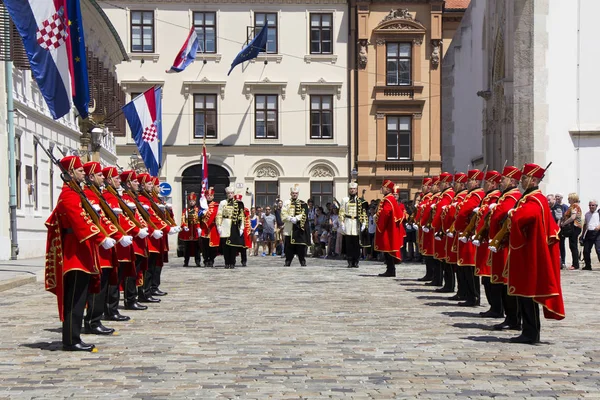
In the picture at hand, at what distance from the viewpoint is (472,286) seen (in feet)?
52.5

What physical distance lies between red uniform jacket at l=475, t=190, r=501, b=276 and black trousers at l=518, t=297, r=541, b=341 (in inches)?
77.6

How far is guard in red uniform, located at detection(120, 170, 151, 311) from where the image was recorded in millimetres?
15086

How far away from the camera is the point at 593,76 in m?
30.1

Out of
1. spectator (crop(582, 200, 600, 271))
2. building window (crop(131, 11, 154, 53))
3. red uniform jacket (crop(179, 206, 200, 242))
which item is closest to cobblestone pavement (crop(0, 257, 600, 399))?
spectator (crop(582, 200, 600, 271))

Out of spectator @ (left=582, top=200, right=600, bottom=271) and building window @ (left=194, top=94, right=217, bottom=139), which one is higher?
building window @ (left=194, top=94, right=217, bottom=139)

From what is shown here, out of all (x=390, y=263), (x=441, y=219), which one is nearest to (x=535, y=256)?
(x=441, y=219)

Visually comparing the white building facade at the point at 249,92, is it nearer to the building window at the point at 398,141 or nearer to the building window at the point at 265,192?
the building window at the point at 265,192

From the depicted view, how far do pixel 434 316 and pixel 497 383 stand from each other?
5.64 meters

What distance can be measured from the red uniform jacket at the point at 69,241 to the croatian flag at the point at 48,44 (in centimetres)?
869

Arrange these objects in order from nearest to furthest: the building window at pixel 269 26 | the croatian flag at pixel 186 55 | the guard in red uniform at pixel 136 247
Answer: the guard in red uniform at pixel 136 247
the croatian flag at pixel 186 55
the building window at pixel 269 26

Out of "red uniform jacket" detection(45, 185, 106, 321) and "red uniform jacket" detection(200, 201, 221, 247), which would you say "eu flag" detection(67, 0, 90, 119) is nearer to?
"red uniform jacket" detection(200, 201, 221, 247)

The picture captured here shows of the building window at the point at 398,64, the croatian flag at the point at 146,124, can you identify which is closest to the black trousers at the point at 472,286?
the croatian flag at the point at 146,124

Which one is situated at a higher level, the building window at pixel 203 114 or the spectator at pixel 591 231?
the building window at pixel 203 114

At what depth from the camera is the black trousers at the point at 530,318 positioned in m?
11.5
